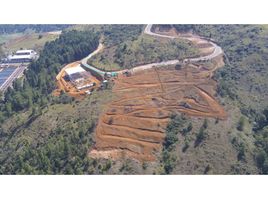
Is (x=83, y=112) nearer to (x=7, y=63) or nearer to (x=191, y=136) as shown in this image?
(x=191, y=136)

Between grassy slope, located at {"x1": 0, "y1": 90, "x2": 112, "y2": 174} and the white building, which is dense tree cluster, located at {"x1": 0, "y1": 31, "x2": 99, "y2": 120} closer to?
grassy slope, located at {"x1": 0, "y1": 90, "x2": 112, "y2": 174}

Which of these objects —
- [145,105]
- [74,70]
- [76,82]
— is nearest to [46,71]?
[74,70]

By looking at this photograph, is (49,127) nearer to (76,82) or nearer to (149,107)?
(76,82)

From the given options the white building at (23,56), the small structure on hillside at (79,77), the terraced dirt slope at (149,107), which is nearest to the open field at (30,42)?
the white building at (23,56)

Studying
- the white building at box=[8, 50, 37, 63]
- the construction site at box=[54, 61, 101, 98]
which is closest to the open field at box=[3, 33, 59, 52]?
the white building at box=[8, 50, 37, 63]

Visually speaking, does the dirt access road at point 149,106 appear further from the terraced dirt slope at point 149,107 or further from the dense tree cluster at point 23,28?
the dense tree cluster at point 23,28

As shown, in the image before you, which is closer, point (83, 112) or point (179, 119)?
point (179, 119)

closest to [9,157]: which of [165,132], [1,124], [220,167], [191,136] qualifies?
[1,124]
